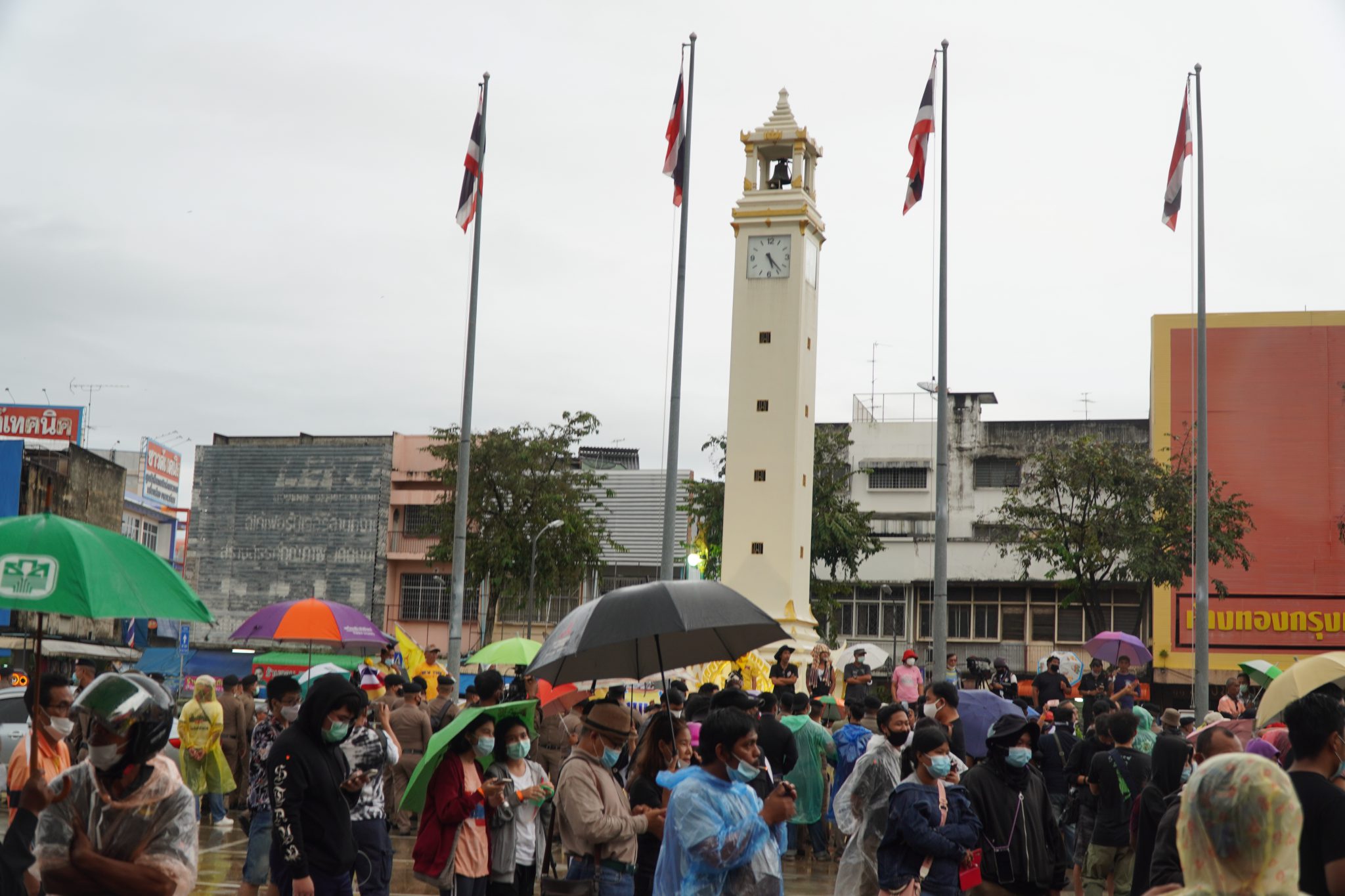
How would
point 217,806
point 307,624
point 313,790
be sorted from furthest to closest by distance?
1. point 217,806
2. point 307,624
3. point 313,790

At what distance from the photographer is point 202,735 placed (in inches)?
619

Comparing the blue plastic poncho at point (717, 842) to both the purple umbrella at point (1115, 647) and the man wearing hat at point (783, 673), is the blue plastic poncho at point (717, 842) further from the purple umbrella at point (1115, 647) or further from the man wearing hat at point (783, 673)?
the purple umbrella at point (1115, 647)

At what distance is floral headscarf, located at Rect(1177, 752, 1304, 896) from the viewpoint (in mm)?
3514

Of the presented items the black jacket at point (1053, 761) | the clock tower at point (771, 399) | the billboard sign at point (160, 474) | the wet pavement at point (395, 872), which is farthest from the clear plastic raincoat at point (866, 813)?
the billboard sign at point (160, 474)

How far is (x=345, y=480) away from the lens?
2287 inches

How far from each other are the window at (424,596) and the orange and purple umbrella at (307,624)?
41.6 meters

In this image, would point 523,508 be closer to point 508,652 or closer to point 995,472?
point 995,472

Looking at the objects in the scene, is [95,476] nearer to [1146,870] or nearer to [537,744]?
[537,744]

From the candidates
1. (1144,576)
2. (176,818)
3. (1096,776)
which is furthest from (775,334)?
(176,818)

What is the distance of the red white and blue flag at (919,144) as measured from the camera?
995 inches

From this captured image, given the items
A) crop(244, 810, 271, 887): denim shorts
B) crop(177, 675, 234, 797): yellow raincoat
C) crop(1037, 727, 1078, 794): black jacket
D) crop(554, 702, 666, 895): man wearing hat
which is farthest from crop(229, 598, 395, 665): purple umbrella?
crop(1037, 727, 1078, 794): black jacket

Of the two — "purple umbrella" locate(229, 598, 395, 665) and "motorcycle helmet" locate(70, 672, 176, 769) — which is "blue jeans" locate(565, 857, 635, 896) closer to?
"motorcycle helmet" locate(70, 672, 176, 769)

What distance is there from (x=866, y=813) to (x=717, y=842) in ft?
11.8

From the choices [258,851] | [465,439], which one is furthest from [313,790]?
[465,439]
